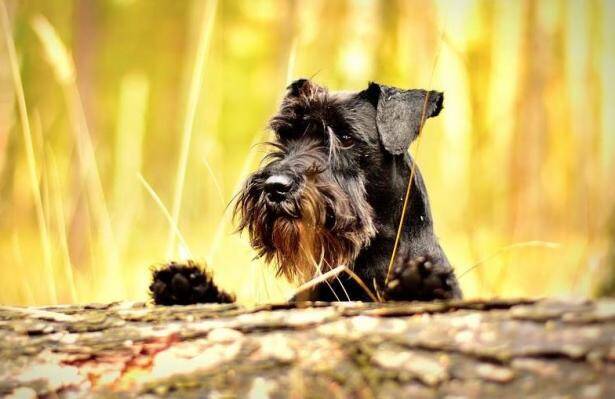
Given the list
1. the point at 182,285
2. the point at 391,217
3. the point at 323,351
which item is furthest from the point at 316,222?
the point at 323,351

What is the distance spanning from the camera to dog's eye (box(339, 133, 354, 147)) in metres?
3.35

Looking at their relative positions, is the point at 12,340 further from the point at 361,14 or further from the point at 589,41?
the point at 361,14

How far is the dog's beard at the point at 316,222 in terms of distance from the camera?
9.93 feet

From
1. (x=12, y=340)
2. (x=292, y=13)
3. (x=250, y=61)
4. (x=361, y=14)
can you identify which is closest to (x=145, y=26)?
(x=250, y=61)

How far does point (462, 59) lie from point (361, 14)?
21.9 ft

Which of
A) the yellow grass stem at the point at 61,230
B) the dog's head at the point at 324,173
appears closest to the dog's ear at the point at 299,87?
the dog's head at the point at 324,173

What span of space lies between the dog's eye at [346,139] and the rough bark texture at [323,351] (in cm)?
156

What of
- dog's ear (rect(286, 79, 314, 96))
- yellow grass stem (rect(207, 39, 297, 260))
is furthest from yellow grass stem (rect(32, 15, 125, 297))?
dog's ear (rect(286, 79, 314, 96))

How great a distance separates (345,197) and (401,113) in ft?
1.68

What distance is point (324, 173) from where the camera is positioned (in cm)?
315

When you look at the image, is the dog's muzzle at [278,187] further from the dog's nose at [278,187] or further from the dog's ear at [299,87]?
the dog's ear at [299,87]

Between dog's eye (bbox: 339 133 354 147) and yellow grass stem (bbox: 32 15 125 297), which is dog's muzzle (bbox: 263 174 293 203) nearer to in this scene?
dog's eye (bbox: 339 133 354 147)

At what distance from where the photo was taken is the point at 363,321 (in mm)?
1761

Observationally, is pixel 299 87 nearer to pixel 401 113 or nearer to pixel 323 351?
pixel 401 113
